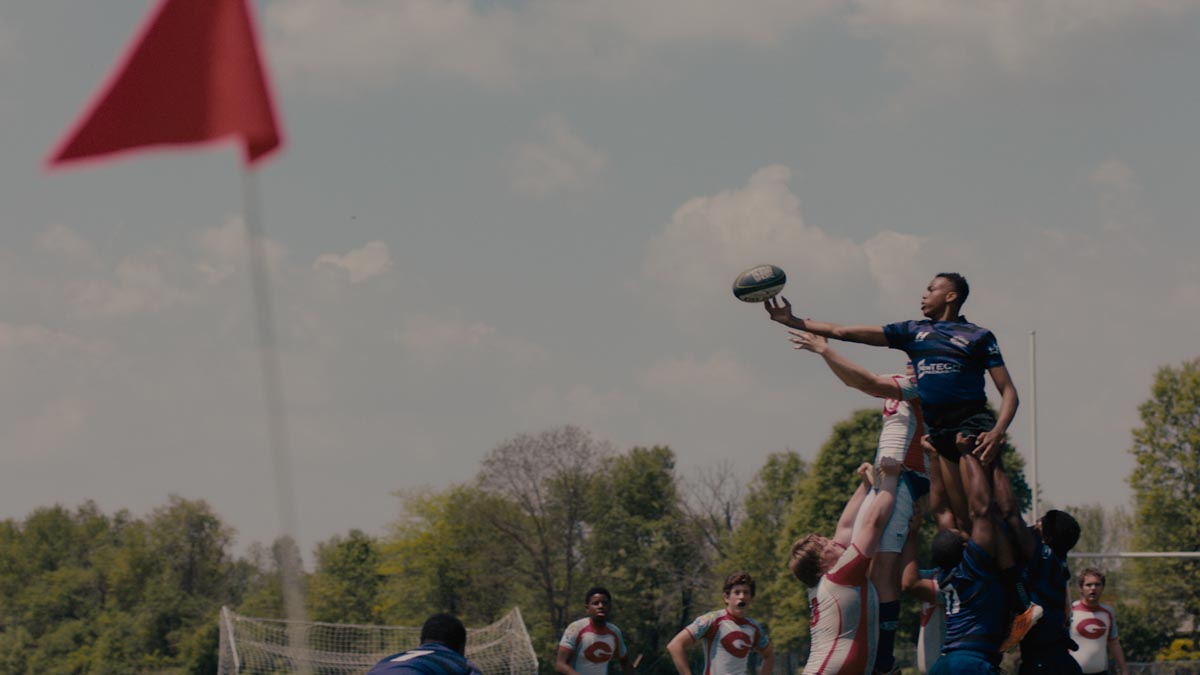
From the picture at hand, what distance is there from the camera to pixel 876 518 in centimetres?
930

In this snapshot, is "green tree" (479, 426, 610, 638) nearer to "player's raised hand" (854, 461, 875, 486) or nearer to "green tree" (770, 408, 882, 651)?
"green tree" (770, 408, 882, 651)

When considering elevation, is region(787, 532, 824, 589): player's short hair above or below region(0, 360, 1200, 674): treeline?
below

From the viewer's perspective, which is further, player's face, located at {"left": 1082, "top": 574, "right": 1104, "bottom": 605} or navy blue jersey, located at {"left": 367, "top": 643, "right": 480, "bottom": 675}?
player's face, located at {"left": 1082, "top": 574, "right": 1104, "bottom": 605}

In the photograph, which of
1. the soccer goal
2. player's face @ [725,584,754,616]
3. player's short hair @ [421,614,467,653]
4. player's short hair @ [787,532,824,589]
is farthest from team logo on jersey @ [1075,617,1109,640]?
the soccer goal

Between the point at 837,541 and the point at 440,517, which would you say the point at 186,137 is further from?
the point at 440,517

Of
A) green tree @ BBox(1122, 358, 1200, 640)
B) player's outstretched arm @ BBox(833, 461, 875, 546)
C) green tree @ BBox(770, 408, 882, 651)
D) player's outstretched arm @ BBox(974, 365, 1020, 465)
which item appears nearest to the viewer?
player's outstretched arm @ BBox(974, 365, 1020, 465)

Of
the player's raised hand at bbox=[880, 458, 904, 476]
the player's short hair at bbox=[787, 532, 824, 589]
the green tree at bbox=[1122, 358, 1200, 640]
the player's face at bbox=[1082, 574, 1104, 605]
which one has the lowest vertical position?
the player's short hair at bbox=[787, 532, 824, 589]

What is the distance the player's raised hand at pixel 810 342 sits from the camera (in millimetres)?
10633

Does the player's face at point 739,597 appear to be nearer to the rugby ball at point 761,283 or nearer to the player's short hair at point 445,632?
the rugby ball at point 761,283

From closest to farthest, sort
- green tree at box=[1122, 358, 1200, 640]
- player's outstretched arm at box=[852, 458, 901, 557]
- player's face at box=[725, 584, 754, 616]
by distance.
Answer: player's outstretched arm at box=[852, 458, 901, 557]
player's face at box=[725, 584, 754, 616]
green tree at box=[1122, 358, 1200, 640]

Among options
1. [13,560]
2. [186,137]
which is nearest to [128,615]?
[13,560]

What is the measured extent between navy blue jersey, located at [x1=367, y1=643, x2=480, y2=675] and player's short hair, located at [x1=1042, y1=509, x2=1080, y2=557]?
4.53 metres

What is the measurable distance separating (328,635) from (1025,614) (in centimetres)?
5379

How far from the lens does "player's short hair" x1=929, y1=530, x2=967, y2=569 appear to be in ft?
32.5
